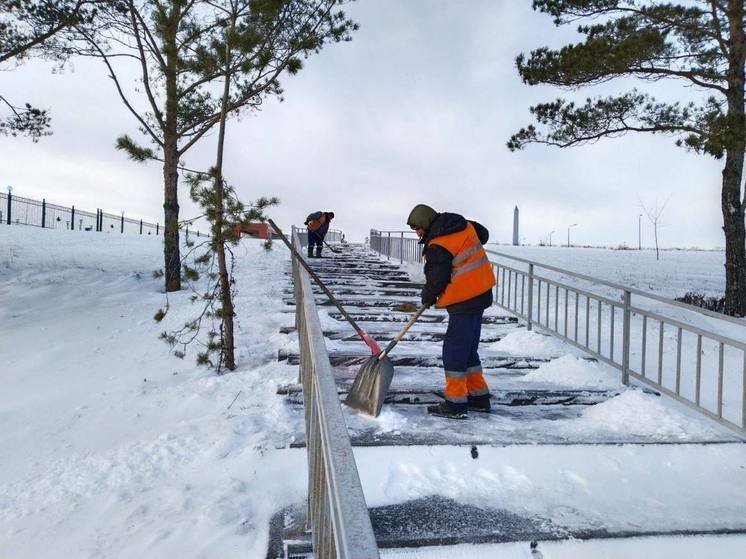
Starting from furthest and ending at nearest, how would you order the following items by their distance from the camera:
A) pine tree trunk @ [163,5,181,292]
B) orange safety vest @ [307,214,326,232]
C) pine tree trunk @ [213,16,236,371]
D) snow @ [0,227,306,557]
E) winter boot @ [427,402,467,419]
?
orange safety vest @ [307,214,326,232], pine tree trunk @ [163,5,181,292], pine tree trunk @ [213,16,236,371], winter boot @ [427,402,467,419], snow @ [0,227,306,557]

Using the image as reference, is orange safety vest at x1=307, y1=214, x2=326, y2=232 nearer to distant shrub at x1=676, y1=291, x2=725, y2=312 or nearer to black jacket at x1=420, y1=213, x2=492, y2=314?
distant shrub at x1=676, y1=291, x2=725, y2=312

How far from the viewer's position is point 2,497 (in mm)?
3627

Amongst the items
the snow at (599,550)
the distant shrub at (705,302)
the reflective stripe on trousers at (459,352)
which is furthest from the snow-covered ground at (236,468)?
the distant shrub at (705,302)

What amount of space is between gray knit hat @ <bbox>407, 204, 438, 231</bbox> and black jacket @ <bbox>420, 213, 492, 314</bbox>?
0.14 ft

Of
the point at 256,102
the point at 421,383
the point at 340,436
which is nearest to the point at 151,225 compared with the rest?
the point at 256,102

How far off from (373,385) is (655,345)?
664cm

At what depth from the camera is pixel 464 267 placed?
416 cm

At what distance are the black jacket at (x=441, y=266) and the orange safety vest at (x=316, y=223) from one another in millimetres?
9434

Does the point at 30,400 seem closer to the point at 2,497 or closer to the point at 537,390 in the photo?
the point at 2,497

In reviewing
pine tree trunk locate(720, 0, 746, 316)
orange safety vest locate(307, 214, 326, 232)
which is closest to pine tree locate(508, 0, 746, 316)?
pine tree trunk locate(720, 0, 746, 316)

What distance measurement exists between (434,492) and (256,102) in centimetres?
692

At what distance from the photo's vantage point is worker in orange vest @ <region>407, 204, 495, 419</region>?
13.5 ft

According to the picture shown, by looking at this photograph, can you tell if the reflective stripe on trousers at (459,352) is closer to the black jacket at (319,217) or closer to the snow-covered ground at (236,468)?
the snow-covered ground at (236,468)

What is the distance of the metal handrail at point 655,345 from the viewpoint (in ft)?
14.2
